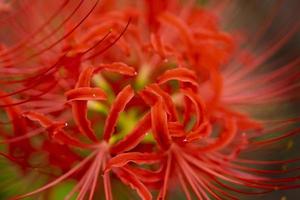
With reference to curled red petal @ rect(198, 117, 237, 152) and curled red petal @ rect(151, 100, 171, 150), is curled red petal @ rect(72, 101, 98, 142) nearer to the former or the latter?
curled red petal @ rect(151, 100, 171, 150)

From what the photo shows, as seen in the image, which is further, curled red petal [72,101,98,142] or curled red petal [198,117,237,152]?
curled red petal [198,117,237,152]

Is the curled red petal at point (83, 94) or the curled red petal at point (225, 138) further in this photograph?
the curled red petal at point (225, 138)

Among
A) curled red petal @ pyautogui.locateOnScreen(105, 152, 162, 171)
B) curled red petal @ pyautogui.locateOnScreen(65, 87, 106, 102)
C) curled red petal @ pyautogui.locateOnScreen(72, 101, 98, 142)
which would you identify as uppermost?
curled red petal @ pyautogui.locateOnScreen(65, 87, 106, 102)

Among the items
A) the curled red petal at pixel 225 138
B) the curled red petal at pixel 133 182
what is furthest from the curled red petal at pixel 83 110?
the curled red petal at pixel 225 138

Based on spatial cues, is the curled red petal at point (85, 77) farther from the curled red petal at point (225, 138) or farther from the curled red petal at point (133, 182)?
the curled red petal at point (225, 138)

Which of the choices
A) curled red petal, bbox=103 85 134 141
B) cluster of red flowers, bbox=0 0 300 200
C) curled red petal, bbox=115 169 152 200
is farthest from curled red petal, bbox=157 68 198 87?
curled red petal, bbox=115 169 152 200

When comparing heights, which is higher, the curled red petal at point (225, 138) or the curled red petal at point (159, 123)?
the curled red petal at point (159, 123)

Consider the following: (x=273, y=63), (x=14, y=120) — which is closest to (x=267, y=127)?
(x=273, y=63)

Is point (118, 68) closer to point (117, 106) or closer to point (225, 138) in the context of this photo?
point (117, 106)
